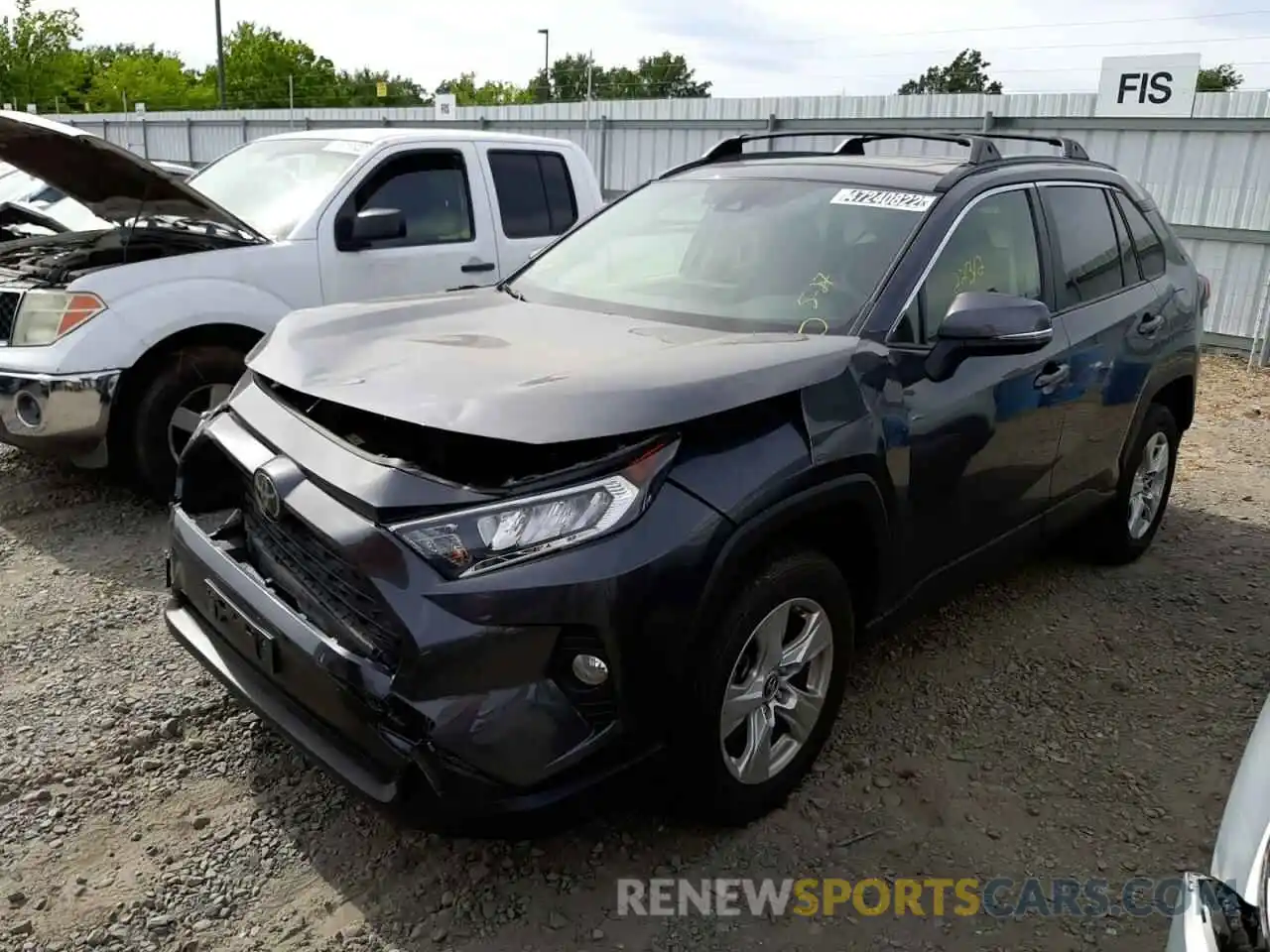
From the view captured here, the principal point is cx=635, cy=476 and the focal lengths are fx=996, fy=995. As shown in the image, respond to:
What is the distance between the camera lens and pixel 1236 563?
16.1 ft

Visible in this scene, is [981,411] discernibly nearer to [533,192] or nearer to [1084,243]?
[1084,243]

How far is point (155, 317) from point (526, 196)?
8.40 feet

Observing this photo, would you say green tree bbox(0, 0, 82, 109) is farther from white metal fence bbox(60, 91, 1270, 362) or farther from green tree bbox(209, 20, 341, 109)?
white metal fence bbox(60, 91, 1270, 362)

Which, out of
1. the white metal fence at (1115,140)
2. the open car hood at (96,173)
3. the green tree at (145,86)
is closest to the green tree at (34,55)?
the green tree at (145,86)

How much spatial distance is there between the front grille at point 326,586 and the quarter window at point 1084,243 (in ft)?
9.39

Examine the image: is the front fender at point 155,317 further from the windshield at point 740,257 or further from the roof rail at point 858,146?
the roof rail at point 858,146

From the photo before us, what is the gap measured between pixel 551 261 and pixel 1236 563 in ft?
12.1

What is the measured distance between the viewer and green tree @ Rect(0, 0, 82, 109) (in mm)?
40062

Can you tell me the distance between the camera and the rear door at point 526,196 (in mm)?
6180

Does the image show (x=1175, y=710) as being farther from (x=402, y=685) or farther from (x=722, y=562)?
(x=402, y=685)

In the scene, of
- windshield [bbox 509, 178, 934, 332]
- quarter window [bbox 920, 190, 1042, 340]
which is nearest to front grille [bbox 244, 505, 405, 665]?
windshield [bbox 509, 178, 934, 332]

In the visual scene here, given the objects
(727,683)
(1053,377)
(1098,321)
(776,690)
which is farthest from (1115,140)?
(727,683)

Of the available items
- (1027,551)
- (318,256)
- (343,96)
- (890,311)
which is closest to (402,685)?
(890,311)

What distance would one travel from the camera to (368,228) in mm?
5234
